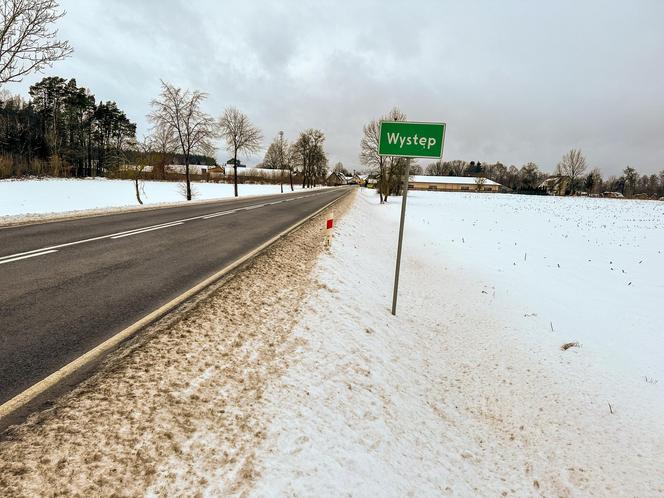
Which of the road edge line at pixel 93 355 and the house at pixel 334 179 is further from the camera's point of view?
the house at pixel 334 179

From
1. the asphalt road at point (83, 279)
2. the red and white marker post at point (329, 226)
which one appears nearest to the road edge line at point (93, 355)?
the asphalt road at point (83, 279)

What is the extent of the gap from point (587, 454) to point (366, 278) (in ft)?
16.2

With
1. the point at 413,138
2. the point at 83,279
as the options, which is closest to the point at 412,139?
the point at 413,138

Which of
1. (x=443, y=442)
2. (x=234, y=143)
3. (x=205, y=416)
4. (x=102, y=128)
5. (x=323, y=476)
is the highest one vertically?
(x=102, y=128)

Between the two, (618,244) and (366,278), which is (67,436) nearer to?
(366,278)

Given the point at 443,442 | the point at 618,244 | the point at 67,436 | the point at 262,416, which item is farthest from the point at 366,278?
the point at 618,244

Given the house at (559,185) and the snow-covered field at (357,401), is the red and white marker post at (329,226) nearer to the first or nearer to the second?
the snow-covered field at (357,401)

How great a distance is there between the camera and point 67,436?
2160 mm

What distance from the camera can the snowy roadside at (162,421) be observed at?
192 cm

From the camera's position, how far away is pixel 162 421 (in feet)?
7.88

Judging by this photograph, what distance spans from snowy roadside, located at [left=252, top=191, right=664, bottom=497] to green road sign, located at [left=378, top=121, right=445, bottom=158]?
2.80 m

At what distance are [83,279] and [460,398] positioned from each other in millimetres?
6092

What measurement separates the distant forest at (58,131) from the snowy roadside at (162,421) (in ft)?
162

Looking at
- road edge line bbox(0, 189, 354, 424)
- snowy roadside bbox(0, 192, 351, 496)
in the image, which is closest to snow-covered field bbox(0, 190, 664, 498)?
snowy roadside bbox(0, 192, 351, 496)
